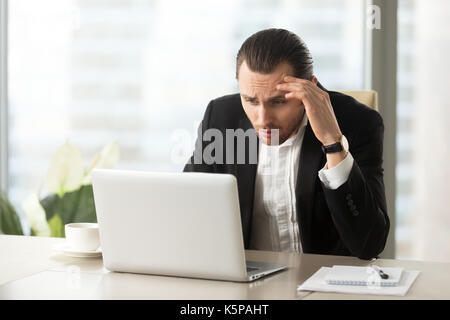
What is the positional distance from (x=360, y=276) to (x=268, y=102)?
652 millimetres

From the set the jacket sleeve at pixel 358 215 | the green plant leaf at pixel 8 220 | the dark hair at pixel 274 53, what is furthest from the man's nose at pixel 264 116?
the green plant leaf at pixel 8 220

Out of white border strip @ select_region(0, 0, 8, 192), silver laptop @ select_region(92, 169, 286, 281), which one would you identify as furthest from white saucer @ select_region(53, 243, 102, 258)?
white border strip @ select_region(0, 0, 8, 192)

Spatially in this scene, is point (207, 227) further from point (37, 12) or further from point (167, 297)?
point (37, 12)

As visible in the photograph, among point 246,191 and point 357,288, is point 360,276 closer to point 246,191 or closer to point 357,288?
point 357,288

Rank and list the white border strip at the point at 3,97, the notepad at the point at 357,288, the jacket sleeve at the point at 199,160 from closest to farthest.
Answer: the notepad at the point at 357,288 → the jacket sleeve at the point at 199,160 → the white border strip at the point at 3,97

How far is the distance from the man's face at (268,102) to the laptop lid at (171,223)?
0.58 meters

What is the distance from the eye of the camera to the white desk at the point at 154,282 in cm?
143

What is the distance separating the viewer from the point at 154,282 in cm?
154

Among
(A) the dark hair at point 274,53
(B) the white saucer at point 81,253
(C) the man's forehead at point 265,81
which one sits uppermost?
(A) the dark hair at point 274,53

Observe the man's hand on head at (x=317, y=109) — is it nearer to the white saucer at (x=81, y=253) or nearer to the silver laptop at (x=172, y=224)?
the silver laptop at (x=172, y=224)

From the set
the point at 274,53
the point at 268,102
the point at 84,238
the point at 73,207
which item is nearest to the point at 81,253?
the point at 84,238

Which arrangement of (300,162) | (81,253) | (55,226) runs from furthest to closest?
(55,226), (300,162), (81,253)

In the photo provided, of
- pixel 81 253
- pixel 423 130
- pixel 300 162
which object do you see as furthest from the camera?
pixel 423 130
